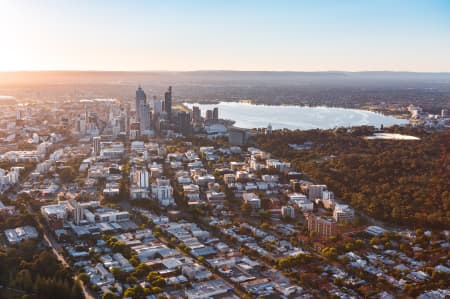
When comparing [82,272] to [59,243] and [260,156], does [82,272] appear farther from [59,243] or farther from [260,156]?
[260,156]

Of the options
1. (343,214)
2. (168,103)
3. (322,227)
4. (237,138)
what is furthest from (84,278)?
(168,103)

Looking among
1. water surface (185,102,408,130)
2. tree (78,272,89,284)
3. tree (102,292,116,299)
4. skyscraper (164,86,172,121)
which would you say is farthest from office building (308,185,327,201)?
water surface (185,102,408,130)

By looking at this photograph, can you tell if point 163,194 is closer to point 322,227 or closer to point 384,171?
point 322,227

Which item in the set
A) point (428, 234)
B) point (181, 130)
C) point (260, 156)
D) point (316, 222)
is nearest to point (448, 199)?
point (428, 234)

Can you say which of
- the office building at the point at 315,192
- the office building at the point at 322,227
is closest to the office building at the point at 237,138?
the office building at the point at 315,192

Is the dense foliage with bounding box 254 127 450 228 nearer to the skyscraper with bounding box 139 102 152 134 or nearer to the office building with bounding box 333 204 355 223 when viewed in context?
the office building with bounding box 333 204 355 223

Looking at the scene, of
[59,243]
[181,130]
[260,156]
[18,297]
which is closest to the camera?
[18,297]

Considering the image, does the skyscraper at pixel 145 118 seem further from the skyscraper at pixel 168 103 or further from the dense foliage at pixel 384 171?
the dense foliage at pixel 384 171

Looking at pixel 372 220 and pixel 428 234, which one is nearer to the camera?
pixel 428 234
